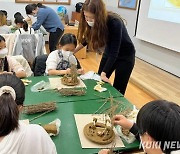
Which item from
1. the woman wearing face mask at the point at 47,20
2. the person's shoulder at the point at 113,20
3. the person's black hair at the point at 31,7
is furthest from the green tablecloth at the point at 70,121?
the person's black hair at the point at 31,7

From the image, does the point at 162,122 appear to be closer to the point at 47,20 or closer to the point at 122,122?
the point at 122,122

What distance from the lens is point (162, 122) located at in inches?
28.3

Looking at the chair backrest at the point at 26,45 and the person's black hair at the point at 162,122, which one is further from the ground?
the person's black hair at the point at 162,122

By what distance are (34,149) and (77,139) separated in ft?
0.93

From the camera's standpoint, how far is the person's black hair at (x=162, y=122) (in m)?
0.72

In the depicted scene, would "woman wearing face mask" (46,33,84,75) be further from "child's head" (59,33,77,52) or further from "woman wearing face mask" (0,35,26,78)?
"woman wearing face mask" (0,35,26,78)

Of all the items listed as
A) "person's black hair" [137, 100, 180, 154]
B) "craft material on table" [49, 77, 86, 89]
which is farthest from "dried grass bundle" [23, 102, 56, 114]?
"person's black hair" [137, 100, 180, 154]

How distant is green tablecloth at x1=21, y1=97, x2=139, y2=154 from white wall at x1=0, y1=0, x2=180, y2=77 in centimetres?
253

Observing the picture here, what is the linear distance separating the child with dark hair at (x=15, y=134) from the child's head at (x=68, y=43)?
1.23 meters

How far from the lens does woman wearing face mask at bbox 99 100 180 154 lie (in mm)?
720

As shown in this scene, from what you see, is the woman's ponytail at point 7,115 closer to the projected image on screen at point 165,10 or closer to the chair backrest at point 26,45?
the chair backrest at point 26,45

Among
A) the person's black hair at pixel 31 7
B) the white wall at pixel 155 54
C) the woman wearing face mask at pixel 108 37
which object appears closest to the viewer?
the woman wearing face mask at pixel 108 37

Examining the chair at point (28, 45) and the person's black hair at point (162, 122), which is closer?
the person's black hair at point (162, 122)

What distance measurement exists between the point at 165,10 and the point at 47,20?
2116 mm
